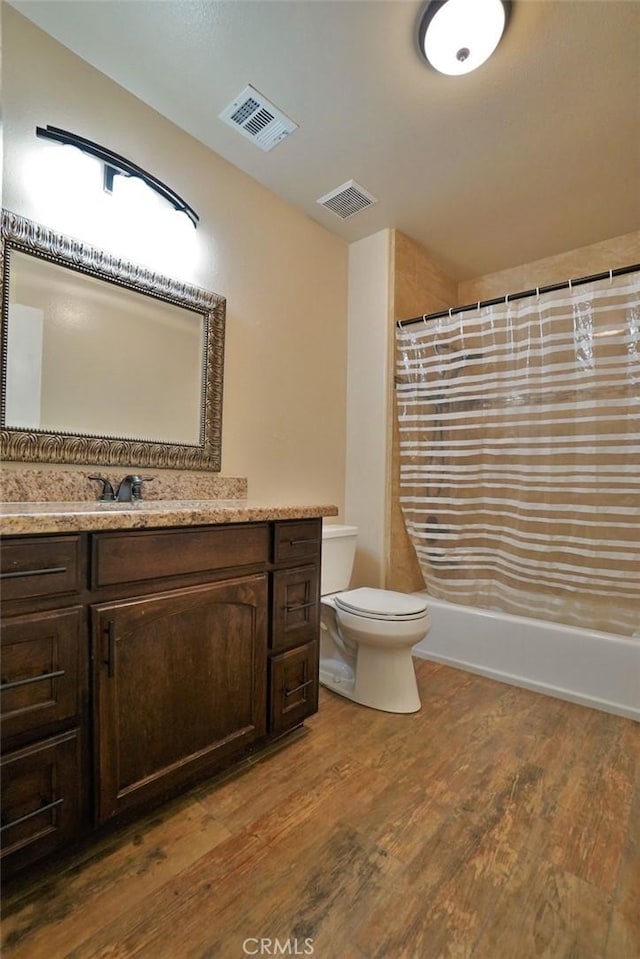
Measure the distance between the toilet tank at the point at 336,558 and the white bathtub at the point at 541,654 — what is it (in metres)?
0.58

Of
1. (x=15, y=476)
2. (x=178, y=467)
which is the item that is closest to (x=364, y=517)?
(x=178, y=467)

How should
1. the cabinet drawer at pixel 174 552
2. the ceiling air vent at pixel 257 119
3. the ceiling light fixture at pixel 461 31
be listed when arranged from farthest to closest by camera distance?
the ceiling air vent at pixel 257 119 → the ceiling light fixture at pixel 461 31 → the cabinet drawer at pixel 174 552

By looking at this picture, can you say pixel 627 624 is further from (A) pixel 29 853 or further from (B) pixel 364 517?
(A) pixel 29 853

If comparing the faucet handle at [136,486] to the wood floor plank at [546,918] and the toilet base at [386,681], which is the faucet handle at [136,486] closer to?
the toilet base at [386,681]

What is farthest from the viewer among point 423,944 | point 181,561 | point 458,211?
point 458,211

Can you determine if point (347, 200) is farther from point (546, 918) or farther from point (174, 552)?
point (546, 918)

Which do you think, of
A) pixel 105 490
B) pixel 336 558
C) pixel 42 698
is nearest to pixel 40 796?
pixel 42 698

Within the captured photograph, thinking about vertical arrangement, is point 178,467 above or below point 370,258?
below

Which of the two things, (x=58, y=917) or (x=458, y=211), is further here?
(x=458, y=211)

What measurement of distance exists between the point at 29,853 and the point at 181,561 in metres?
0.68

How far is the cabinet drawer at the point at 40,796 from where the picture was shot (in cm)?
91

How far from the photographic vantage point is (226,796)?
1295 mm

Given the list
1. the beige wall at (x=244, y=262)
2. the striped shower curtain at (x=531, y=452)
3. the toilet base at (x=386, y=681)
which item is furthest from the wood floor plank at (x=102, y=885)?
the striped shower curtain at (x=531, y=452)

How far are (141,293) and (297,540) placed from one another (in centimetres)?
112
